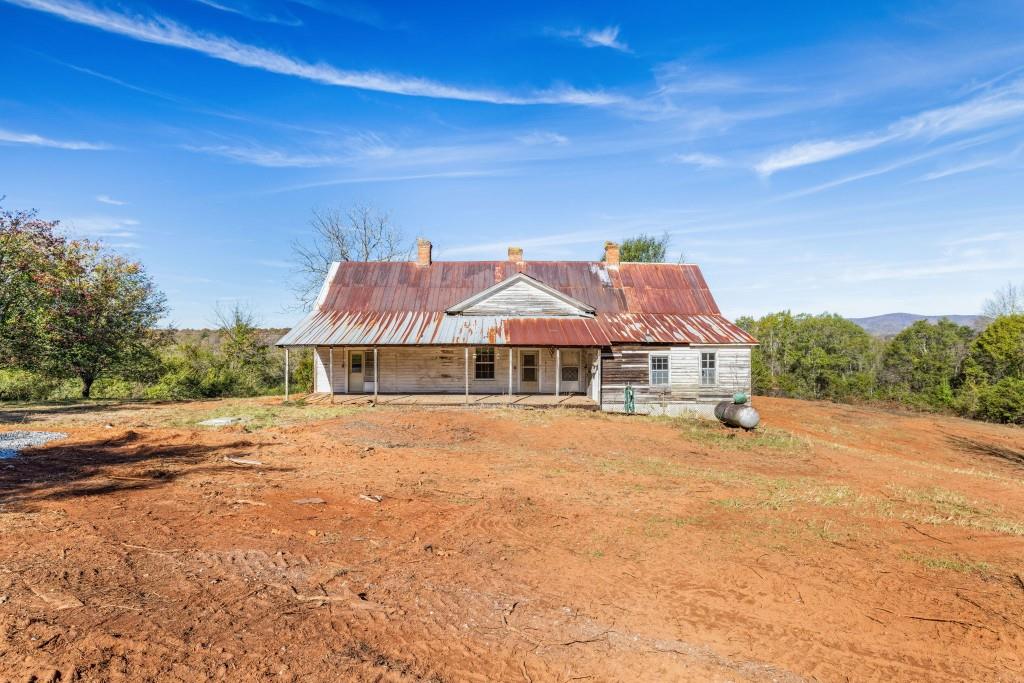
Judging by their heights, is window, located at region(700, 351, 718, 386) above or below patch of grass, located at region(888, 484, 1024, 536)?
above

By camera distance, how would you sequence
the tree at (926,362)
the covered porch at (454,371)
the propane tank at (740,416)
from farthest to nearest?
the tree at (926,362), the covered porch at (454,371), the propane tank at (740,416)

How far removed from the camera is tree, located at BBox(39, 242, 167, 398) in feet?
68.1

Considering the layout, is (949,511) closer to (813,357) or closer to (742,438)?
(742,438)

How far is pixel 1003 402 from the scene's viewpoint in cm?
2653

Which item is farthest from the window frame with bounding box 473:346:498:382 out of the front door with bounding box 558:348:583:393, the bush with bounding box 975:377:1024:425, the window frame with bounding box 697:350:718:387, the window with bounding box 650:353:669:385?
the bush with bounding box 975:377:1024:425

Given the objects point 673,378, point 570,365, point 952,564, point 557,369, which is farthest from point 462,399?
point 952,564

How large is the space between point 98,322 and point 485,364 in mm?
15835

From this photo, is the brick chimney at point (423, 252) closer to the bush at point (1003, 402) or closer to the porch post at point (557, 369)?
the porch post at point (557, 369)

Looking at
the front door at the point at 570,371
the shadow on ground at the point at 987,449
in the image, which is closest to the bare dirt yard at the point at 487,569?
the shadow on ground at the point at 987,449

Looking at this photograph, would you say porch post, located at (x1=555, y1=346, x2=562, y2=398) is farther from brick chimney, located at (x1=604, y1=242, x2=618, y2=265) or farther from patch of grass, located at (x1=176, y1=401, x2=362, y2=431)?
patch of grass, located at (x1=176, y1=401, x2=362, y2=431)

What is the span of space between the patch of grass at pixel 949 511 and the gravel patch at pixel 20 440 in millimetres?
15931

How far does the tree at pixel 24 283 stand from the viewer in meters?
18.2

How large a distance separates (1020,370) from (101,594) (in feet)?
131

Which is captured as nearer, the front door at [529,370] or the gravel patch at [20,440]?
the gravel patch at [20,440]
